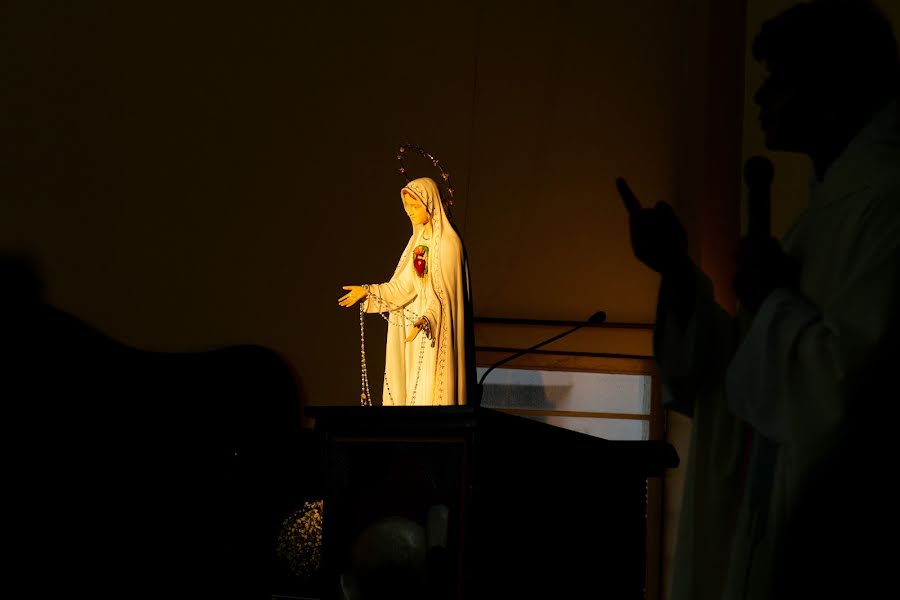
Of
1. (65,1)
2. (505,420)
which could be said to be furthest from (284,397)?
(505,420)

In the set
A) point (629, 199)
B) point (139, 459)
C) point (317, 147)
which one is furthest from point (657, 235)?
point (317, 147)

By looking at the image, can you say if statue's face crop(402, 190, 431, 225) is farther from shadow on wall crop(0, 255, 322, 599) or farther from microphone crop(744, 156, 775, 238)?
microphone crop(744, 156, 775, 238)

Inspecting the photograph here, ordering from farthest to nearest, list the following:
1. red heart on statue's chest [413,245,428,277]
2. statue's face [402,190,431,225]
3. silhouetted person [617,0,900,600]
→ statue's face [402,190,431,225] → red heart on statue's chest [413,245,428,277] → silhouetted person [617,0,900,600]

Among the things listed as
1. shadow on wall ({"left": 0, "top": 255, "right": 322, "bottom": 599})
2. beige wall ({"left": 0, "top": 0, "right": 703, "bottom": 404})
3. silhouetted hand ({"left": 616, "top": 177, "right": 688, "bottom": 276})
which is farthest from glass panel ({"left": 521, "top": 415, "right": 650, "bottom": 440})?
silhouetted hand ({"left": 616, "top": 177, "right": 688, "bottom": 276})

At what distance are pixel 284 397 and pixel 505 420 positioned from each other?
2.97 meters

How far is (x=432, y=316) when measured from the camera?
160 inches

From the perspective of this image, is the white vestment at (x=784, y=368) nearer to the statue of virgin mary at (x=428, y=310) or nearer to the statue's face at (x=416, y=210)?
the statue of virgin mary at (x=428, y=310)

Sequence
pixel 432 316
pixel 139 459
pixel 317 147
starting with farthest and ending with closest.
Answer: pixel 317 147 → pixel 139 459 → pixel 432 316

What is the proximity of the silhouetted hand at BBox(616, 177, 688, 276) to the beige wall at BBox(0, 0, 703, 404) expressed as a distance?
4.24 meters

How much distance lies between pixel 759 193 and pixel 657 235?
0.16 m

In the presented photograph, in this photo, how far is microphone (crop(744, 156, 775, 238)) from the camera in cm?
151

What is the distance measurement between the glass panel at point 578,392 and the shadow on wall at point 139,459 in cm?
117

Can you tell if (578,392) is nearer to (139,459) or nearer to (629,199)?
(139,459)

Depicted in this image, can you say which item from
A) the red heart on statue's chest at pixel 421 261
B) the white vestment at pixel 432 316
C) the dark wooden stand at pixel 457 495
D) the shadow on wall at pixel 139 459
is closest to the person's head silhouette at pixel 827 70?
the dark wooden stand at pixel 457 495
